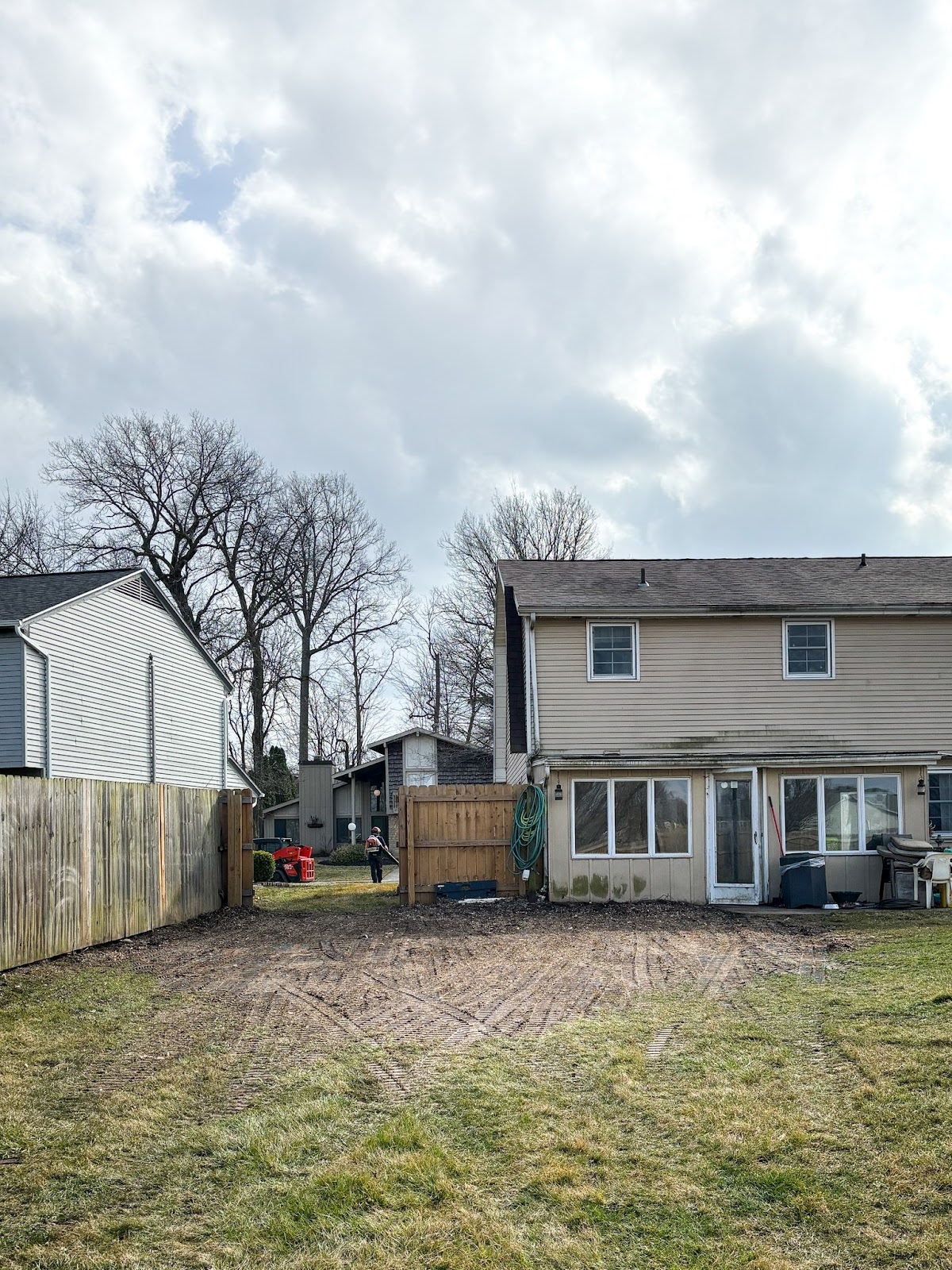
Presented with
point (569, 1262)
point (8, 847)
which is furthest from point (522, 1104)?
point (8, 847)

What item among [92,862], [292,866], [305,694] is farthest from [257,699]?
[92,862]

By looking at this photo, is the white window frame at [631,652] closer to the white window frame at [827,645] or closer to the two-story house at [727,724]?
the two-story house at [727,724]

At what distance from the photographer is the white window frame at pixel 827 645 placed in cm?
2017

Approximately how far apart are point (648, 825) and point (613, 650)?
3128 mm

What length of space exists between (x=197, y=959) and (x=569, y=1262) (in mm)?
8992

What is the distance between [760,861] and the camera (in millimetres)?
18797

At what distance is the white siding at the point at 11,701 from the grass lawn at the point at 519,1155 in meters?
12.8

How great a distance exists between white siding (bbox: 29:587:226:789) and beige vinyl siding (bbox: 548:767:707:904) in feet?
30.8

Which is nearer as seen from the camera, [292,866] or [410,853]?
[410,853]

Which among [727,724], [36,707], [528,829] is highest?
[36,707]

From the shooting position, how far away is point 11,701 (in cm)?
2047

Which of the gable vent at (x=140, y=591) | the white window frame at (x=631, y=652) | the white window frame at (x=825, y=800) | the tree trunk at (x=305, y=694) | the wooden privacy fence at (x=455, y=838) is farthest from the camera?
the tree trunk at (x=305, y=694)

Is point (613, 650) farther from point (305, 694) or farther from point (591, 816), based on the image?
point (305, 694)

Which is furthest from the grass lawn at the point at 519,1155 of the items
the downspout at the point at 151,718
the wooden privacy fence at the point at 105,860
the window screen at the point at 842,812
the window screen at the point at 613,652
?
the downspout at the point at 151,718
